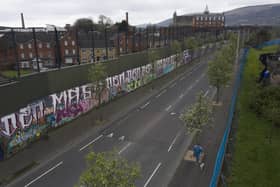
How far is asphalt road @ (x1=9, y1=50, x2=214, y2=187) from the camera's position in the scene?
52.4ft

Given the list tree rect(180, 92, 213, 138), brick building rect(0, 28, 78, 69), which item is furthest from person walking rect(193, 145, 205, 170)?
brick building rect(0, 28, 78, 69)

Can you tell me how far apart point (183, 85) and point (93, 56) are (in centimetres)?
1886

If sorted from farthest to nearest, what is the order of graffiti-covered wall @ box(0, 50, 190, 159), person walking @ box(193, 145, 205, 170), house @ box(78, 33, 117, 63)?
house @ box(78, 33, 117, 63)
graffiti-covered wall @ box(0, 50, 190, 159)
person walking @ box(193, 145, 205, 170)

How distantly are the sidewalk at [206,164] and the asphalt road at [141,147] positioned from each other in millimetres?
639

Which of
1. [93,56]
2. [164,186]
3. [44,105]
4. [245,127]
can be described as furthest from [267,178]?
→ [93,56]

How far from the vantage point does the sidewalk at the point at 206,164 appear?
49.7ft

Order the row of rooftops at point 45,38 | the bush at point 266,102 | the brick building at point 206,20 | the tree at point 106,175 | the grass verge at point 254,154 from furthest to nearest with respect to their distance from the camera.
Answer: the brick building at point 206,20
the bush at point 266,102
the row of rooftops at point 45,38
the grass verge at point 254,154
the tree at point 106,175

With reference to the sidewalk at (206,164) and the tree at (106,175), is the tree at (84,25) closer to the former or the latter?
the sidewalk at (206,164)

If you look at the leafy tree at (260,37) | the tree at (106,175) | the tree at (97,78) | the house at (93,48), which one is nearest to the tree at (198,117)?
the tree at (106,175)

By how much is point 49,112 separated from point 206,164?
49.1 feet

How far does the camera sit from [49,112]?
22.4m

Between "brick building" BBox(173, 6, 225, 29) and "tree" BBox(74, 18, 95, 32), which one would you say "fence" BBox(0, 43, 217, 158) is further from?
"brick building" BBox(173, 6, 225, 29)

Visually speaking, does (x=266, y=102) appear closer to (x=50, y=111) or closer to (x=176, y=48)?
(x=50, y=111)

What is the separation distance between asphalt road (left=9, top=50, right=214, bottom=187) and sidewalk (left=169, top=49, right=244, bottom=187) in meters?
0.64
